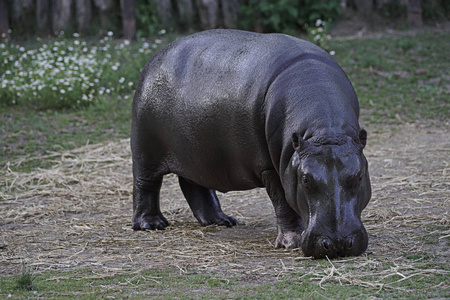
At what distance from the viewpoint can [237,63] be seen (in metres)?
4.25

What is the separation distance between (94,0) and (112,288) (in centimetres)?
885

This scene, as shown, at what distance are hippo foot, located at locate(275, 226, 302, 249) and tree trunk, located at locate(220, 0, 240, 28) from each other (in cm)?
750

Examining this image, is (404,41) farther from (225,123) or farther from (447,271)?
(447,271)

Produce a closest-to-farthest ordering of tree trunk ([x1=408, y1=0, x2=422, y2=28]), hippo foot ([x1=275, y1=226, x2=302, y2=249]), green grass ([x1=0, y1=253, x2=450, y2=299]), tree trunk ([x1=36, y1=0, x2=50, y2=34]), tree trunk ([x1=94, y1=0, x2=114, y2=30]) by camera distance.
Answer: green grass ([x1=0, y1=253, x2=450, y2=299]), hippo foot ([x1=275, y1=226, x2=302, y2=249]), tree trunk ([x1=408, y1=0, x2=422, y2=28]), tree trunk ([x1=94, y1=0, x2=114, y2=30]), tree trunk ([x1=36, y1=0, x2=50, y2=34])

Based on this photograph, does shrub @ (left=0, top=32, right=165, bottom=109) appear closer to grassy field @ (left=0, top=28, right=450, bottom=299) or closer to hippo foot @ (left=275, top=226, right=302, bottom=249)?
grassy field @ (left=0, top=28, right=450, bottom=299)

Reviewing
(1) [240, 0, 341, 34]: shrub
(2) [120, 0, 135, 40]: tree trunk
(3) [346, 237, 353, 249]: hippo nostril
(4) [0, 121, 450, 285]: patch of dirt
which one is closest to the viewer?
(3) [346, 237, 353, 249]: hippo nostril

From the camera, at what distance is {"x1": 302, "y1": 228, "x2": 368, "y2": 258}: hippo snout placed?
354cm

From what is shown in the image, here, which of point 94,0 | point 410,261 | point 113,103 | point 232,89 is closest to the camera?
point 410,261

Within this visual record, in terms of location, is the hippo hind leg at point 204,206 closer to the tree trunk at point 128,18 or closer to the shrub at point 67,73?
the shrub at point 67,73

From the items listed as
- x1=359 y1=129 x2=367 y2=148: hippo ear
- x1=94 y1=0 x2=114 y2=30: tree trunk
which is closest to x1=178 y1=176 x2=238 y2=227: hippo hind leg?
x1=359 y1=129 x2=367 y2=148: hippo ear

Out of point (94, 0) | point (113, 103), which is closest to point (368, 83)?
point (113, 103)

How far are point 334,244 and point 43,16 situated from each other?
9.38m

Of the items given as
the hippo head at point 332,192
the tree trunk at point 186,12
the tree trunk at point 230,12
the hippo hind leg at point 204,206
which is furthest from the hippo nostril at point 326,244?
the tree trunk at point 186,12

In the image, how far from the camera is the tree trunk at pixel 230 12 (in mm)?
11211
